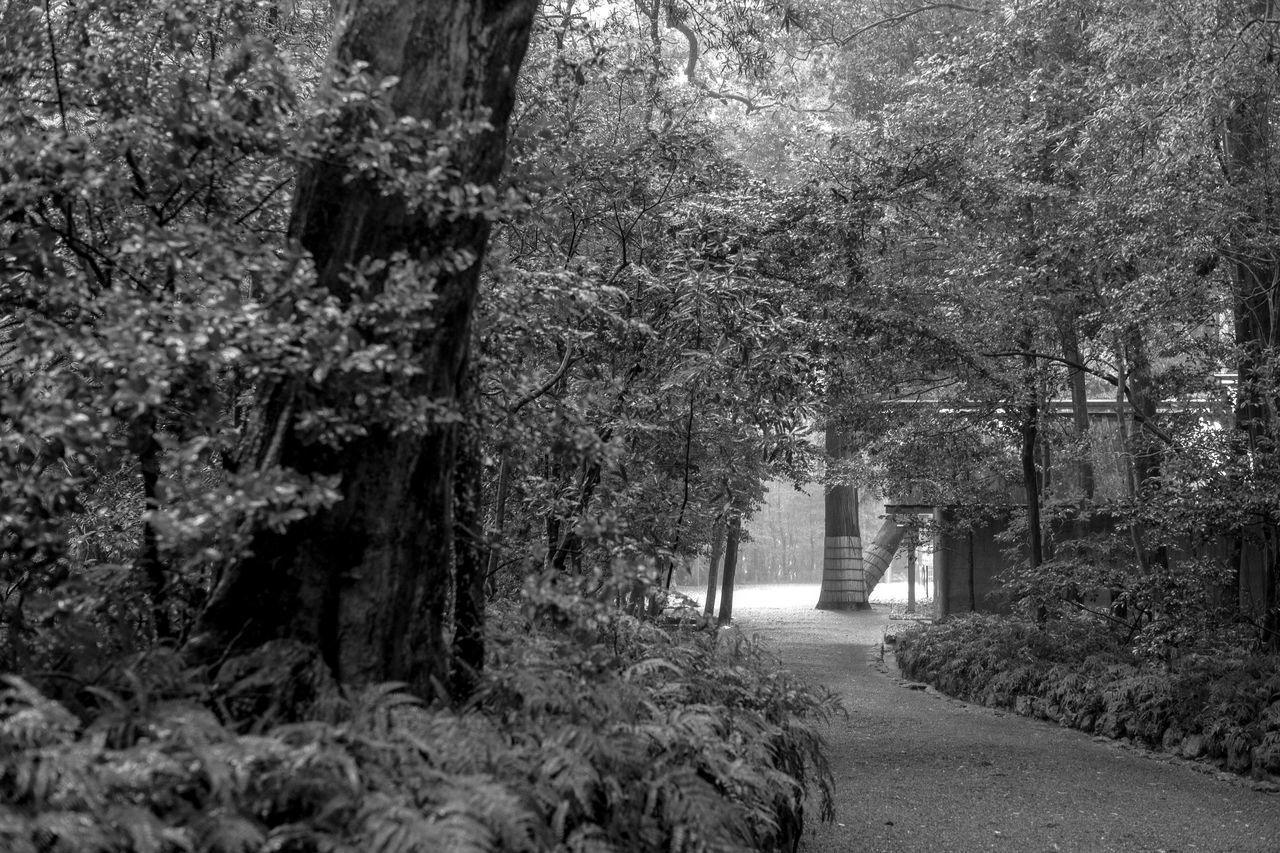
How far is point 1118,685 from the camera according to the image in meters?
11.7

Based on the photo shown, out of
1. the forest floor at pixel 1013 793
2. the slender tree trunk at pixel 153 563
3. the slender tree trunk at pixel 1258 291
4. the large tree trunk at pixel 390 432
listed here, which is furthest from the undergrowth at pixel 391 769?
the slender tree trunk at pixel 1258 291

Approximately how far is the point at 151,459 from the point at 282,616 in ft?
2.39

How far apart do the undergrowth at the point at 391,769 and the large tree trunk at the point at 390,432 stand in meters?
0.27

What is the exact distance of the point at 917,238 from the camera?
595 inches

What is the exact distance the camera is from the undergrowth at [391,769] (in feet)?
8.64

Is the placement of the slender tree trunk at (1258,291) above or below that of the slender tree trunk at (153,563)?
above

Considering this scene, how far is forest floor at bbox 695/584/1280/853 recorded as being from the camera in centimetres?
732

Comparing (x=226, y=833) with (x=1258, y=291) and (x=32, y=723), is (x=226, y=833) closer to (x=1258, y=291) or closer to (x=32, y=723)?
(x=32, y=723)

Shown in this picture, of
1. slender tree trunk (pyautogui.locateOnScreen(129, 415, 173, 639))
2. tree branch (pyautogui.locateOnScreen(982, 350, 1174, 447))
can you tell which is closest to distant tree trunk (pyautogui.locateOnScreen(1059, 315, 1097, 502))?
tree branch (pyautogui.locateOnScreen(982, 350, 1174, 447))

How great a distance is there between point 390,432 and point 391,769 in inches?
42.4

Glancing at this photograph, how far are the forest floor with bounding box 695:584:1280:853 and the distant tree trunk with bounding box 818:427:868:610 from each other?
61.8 ft

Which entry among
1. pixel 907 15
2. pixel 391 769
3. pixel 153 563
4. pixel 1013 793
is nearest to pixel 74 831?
pixel 391 769

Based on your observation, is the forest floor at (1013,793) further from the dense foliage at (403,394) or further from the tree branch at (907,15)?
the tree branch at (907,15)

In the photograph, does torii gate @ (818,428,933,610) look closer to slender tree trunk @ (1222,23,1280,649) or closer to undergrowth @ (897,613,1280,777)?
undergrowth @ (897,613,1280,777)
